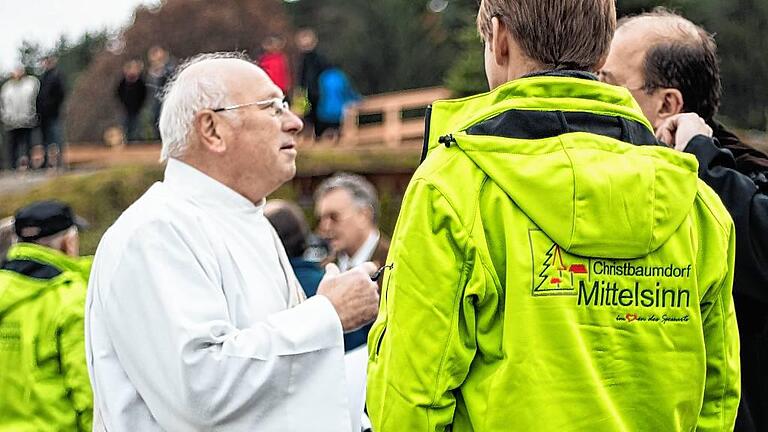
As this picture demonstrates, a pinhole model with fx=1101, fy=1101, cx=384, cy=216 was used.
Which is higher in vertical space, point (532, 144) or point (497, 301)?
point (532, 144)

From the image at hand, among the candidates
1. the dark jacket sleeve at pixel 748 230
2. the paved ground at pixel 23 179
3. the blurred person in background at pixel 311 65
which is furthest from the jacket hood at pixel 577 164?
the paved ground at pixel 23 179

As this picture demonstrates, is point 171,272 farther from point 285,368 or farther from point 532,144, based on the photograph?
point 532,144

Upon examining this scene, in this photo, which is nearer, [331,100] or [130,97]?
[331,100]

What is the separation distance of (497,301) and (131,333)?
1.17 m

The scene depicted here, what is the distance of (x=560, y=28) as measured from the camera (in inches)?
96.1

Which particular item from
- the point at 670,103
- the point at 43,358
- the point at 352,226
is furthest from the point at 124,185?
the point at 670,103

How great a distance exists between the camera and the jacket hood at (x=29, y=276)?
15.3ft

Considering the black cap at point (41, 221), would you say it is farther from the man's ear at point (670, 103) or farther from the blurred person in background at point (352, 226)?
the man's ear at point (670, 103)

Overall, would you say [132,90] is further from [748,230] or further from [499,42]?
[499,42]

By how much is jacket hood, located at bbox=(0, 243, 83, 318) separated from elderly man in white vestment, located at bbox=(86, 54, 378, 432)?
4.74 feet

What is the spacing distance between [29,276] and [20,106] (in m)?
14.1

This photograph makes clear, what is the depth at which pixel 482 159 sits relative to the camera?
7.63 ft

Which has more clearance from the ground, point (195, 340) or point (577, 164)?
point (577, 164)

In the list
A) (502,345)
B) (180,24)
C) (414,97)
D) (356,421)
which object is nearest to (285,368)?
(356,421)
